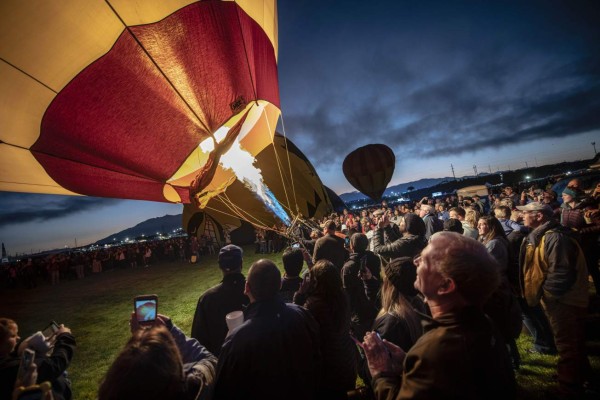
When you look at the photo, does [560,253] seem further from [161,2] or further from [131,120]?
[131,120]

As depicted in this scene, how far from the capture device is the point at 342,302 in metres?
2.25

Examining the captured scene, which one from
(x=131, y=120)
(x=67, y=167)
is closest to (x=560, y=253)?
(x=131, y=120)

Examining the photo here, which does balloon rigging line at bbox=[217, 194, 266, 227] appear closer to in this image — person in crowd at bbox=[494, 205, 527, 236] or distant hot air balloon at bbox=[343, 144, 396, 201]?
person in crowd at bbox=[494, 205, 527, 236]

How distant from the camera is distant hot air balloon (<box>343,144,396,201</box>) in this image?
42.7ft

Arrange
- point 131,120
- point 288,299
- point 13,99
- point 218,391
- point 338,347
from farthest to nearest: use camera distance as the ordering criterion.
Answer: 1. point 131,120
2. point 13,99
3. point 288,299
4. point 338,347
5. point 218,391

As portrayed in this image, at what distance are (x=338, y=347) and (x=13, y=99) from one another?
462 cm

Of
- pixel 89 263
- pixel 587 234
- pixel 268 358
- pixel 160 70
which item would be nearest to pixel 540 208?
pixel 587 234

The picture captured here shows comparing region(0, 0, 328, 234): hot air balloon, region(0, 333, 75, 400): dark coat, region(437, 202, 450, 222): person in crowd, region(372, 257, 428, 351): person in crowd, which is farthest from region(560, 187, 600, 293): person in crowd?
region(0, 333, 75, 400): dark coat

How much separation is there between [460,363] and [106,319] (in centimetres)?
880

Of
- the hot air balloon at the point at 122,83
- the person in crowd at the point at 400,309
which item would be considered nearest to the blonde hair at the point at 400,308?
the person in crowd at the point at 400,309

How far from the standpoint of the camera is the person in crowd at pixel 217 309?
243cm

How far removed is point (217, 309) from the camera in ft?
8.08

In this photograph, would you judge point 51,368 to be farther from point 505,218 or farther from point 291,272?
point 505,218

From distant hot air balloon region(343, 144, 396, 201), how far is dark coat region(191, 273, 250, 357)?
11516mm
